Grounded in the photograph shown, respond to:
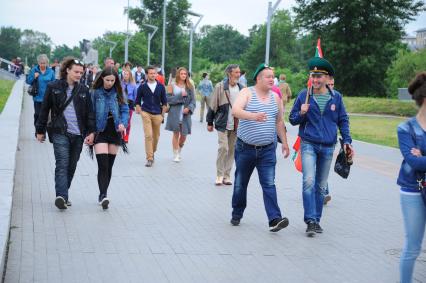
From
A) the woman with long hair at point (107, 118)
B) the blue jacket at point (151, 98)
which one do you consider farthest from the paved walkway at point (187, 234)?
the blue jacket at point (151, 98)

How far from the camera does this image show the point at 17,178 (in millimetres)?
10906

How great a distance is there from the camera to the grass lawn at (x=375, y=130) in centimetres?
2158

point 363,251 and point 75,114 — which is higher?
point 75,114

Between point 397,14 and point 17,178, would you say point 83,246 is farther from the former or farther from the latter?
point 397,14

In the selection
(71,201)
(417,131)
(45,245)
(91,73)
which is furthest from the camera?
(91,73)

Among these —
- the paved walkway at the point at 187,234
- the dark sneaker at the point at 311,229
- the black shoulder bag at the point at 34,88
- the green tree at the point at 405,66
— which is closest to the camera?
the paved walkway at the point at 187,234

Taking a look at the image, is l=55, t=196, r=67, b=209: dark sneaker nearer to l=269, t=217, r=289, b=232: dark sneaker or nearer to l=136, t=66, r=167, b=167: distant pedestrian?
l=269, t=217, r=289, b=232: dark sneaker

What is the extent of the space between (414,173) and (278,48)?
349ft

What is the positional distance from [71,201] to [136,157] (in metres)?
5.18

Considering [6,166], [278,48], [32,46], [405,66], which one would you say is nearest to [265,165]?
[6,166]

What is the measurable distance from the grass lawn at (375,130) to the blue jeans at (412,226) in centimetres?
1515

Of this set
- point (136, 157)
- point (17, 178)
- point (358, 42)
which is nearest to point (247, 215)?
point (17, 178)

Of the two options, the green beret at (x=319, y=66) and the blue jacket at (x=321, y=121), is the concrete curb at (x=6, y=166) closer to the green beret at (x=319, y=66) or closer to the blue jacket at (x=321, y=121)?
the blue jacket at (x=321, y=121)

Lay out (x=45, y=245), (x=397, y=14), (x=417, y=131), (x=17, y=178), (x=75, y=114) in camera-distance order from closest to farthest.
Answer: (x=417, y=131)
(x=45, y=245)
(x=75, y=114)
(x=17, y=178)
(x=397, y=14)
